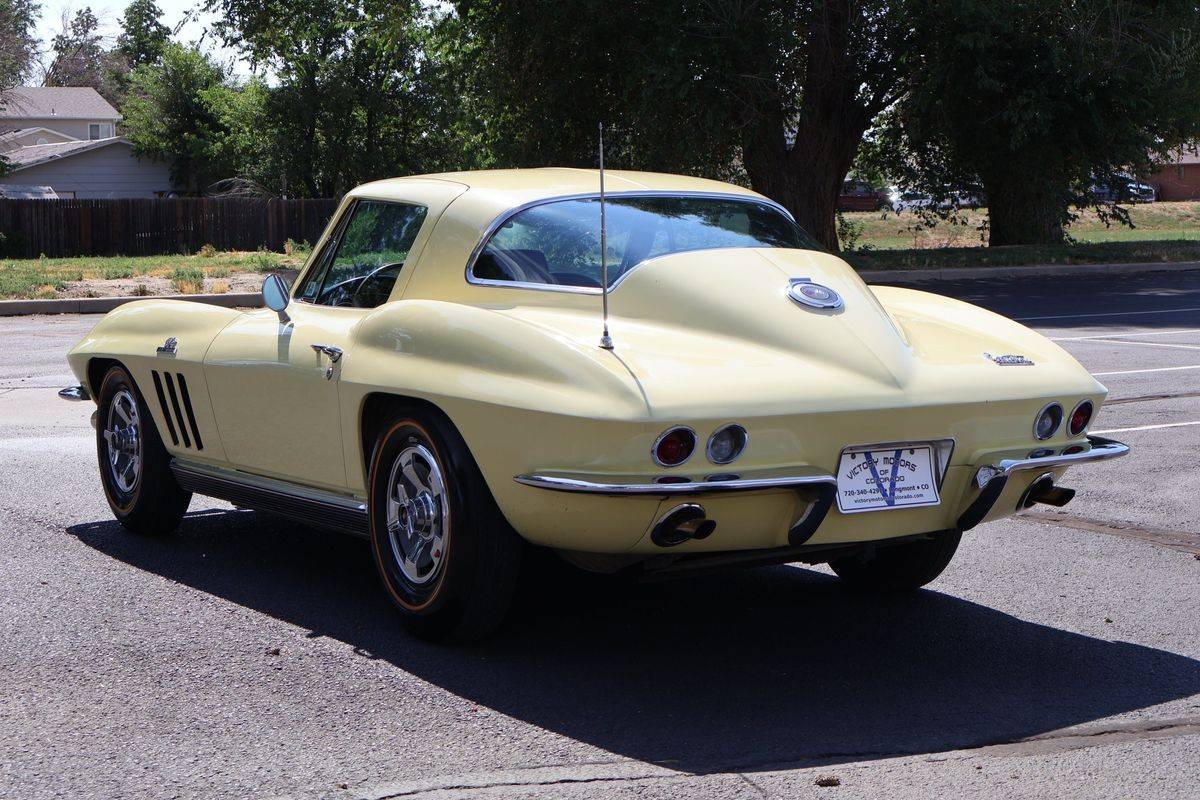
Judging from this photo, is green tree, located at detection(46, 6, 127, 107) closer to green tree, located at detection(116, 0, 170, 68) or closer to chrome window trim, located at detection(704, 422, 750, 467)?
green tree, located at detection(116, 0, 170, 68)

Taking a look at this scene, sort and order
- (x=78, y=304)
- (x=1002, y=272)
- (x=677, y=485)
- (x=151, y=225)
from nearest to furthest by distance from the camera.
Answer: (x=677, y=485) < (x=78, y=304) < (x=1002, y=272) < (x=151, y=225)

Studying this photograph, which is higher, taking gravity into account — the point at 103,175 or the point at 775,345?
the point at 775,345

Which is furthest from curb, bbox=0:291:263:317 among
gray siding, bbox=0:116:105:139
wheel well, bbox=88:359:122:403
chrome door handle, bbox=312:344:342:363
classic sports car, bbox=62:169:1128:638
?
gray siding, bbox=0:116:105:139

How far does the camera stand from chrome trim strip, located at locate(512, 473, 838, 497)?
13.2ft

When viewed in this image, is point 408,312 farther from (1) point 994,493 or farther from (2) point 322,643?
(1) point 994,493

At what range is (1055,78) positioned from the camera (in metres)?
25.1

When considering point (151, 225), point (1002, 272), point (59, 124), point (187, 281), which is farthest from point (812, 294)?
point (59, 124)

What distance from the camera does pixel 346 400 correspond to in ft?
16.6

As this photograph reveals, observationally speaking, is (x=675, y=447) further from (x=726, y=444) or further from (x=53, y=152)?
(x=53, y=152)

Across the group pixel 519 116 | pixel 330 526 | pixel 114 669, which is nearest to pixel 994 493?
pixel 330 526

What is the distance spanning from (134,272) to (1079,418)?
77.8 feet

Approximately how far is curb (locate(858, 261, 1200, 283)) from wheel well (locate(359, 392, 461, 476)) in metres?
19.4

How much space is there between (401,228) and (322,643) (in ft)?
5.11

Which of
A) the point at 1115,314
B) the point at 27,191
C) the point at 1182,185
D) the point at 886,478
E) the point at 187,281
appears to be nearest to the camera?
the point at 886,478
